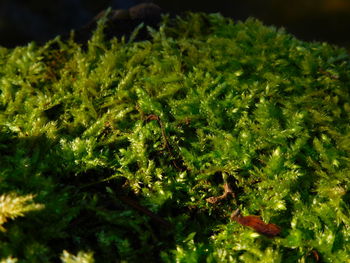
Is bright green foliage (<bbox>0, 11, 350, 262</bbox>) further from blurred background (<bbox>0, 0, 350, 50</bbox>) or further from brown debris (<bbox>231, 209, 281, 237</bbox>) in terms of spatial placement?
blurred background (<bbox>0, 0, 350, 50</bbox>)

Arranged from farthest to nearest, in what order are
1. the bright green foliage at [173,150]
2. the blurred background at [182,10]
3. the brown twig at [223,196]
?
1. the blurred background at [182,10]
2. the brown twig at [223,196]
3. the bright green foliage at [173,150]

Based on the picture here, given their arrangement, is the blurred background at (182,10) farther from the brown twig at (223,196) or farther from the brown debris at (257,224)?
the brown debris at (257,224)

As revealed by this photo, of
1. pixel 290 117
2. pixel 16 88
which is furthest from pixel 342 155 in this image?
pixel 16 88

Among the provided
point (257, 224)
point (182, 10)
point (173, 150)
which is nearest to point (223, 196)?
point (257, 224)

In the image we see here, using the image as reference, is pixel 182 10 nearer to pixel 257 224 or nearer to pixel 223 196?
pixel 223 196

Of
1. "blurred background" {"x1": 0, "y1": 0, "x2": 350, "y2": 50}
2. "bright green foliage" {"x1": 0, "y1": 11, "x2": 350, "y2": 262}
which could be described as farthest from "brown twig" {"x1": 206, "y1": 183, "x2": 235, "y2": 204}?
"blurred background" {"x1": 0, "y1": 0, "x2": 350, "y2": 50}

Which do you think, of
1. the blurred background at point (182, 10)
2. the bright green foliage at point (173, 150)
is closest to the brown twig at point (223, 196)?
the bright green foliage at point (173, 150)
